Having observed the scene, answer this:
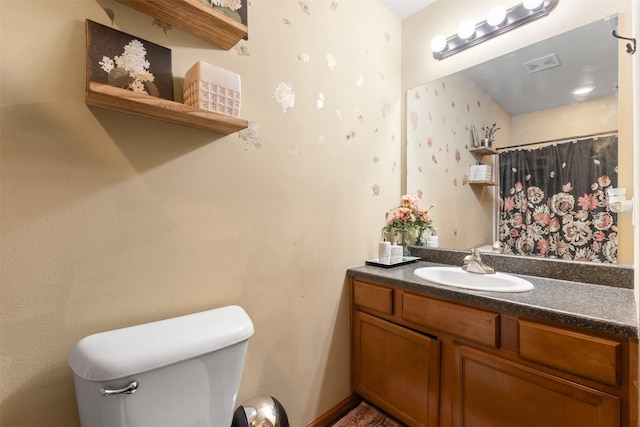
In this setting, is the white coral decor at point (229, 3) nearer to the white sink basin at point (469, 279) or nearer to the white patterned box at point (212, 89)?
the white patterned box at point (212, 89)

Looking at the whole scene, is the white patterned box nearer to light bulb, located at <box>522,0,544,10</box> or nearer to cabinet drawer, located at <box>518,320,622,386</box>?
cabinet drawer, located at <box>518,320,622,386</box>

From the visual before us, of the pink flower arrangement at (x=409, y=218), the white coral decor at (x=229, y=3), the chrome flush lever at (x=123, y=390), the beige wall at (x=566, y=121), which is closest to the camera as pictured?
the chrome flush lever at (x=123, y=390)

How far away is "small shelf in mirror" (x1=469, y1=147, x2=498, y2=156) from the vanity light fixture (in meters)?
0.65

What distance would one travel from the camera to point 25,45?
29.4 inches

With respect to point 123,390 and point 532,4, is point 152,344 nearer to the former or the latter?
point 123,390

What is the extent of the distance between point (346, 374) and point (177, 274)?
1.18m

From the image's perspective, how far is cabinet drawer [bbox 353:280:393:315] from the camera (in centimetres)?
142

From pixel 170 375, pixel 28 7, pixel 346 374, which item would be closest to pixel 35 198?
pixel 28 7

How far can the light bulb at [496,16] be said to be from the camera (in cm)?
152

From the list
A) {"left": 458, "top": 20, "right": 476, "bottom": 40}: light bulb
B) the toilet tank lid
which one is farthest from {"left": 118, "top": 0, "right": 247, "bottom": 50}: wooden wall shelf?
{"left": 458, "top": 20, "right": 476, "bottom": 40}: light bulb

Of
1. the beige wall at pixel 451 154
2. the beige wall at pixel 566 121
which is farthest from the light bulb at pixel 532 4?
the beige wall at pixel 566 121

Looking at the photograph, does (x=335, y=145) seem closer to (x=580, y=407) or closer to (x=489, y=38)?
(x=489, y=38)

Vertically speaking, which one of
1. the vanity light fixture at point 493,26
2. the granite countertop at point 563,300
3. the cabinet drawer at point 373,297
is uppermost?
the vanity light fixture at point 493,26

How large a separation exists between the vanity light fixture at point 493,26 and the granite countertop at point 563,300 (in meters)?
1.38
